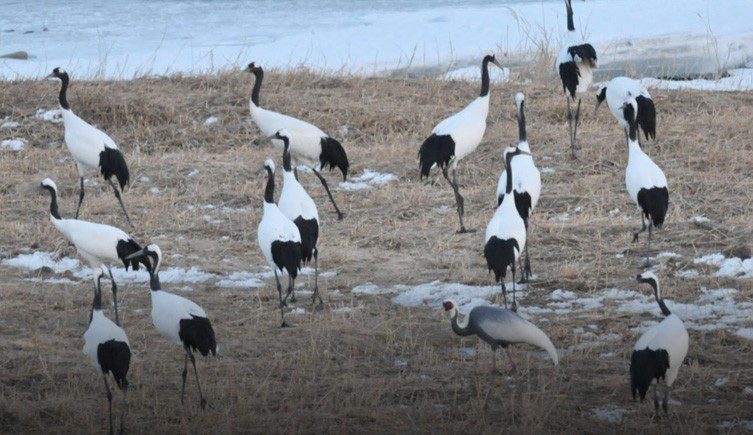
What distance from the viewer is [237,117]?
10406 millimetres

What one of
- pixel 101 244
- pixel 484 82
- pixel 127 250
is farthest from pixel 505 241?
pixel 484 82

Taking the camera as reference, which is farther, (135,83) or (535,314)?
(135,83)

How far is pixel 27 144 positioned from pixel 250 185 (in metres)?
2.27

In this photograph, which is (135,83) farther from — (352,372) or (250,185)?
(352,372)

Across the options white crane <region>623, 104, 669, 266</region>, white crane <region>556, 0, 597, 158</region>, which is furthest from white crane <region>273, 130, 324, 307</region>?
white crane <region>556, 0, 597, 158</region>

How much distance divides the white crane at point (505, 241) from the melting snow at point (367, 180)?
2602 mm

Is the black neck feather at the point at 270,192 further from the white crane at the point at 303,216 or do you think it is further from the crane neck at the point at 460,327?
the crane neck at the point at 460,327

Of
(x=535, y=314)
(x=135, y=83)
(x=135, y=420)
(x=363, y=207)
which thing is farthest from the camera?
(x=135, y=83)

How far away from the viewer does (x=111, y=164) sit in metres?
7.98

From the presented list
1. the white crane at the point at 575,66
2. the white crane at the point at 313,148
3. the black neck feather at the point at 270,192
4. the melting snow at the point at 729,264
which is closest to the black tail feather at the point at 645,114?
the white crane at the point at 575,66

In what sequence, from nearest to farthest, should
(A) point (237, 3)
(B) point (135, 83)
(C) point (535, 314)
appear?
(C) point (535, 314) → (B) point (135, 83) → (A) point (237, 3)

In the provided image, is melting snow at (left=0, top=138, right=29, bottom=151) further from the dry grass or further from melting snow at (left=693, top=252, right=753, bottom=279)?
melting snow at (left=693, top=252, right=753, bottom=279)

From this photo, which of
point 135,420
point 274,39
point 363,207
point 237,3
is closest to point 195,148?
point 363,207

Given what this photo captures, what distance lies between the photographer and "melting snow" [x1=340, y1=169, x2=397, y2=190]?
8.84 meters
